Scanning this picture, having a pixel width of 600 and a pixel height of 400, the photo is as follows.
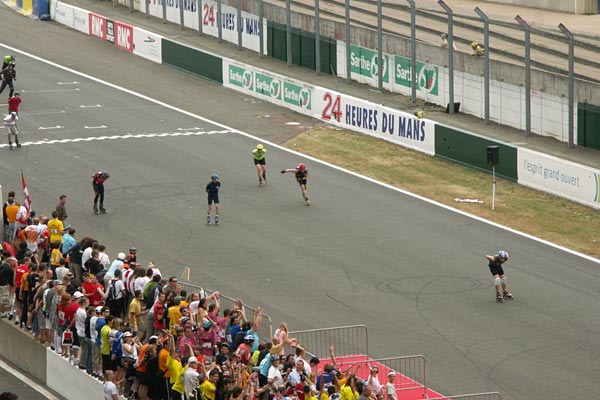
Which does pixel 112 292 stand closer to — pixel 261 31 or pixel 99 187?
pixel 99 187

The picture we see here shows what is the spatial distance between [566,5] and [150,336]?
35402 mm

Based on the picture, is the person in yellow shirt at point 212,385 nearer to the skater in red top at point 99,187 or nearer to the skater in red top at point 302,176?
the skater in red top at point 99,187

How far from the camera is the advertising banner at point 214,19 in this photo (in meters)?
52.0

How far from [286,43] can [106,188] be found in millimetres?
15751

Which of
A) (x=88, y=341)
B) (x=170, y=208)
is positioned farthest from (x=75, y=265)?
(x=170, y=208)

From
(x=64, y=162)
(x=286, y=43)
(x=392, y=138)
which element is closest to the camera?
(x=64, y=162)

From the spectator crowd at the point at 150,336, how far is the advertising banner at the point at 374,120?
15.8m

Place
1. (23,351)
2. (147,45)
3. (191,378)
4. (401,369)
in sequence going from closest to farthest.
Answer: (191,378) → (401,369) → (23,351) → (147,45)

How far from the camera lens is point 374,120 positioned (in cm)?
4212

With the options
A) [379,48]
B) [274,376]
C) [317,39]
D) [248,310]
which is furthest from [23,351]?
[317,39]

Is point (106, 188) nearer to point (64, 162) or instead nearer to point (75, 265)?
point (64, 162)

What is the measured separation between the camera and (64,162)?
1527 inches

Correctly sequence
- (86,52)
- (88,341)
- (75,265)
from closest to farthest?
(88,341)
(75,265)
(86,52)

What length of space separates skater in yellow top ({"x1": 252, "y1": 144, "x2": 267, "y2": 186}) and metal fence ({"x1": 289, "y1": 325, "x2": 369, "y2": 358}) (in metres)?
10.5
